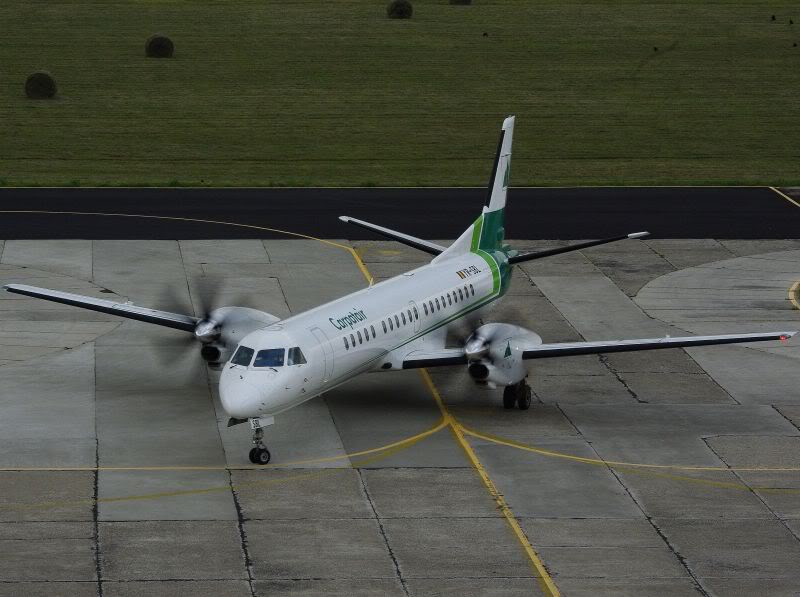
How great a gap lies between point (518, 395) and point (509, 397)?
243mm

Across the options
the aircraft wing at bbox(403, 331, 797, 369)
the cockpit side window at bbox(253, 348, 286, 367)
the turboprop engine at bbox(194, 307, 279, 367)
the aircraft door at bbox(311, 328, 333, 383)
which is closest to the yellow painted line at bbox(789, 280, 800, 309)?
the aircraft wing at bbox(403, 331, 797, 369)

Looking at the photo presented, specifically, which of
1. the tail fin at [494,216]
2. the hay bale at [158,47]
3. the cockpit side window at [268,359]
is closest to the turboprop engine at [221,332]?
the cockpit side window at [268,359]

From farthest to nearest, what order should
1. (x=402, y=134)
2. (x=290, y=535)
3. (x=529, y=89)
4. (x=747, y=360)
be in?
(x=529, y=89) < (x=402, y=134) < (x=747, y=360) < (x=290, y=535)

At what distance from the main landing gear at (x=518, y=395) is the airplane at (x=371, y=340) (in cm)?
3

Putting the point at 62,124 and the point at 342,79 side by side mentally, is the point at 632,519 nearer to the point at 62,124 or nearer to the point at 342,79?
the point at 62,124

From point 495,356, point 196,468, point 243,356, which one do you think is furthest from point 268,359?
point 495,356

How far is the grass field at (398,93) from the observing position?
72.6 metres

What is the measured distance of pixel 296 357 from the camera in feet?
110

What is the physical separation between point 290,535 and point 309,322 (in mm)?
6760

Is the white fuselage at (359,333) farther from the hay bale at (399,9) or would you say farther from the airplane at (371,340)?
the hay bale at (399,9)

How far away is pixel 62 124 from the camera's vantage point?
259ft

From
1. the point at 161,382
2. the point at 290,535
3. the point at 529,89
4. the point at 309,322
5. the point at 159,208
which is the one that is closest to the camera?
the point at 290,535

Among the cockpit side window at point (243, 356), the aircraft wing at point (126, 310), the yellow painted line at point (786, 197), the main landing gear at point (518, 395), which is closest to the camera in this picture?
the cockpit side window at point (243, 356)

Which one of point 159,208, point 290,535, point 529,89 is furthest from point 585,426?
point 529,89
